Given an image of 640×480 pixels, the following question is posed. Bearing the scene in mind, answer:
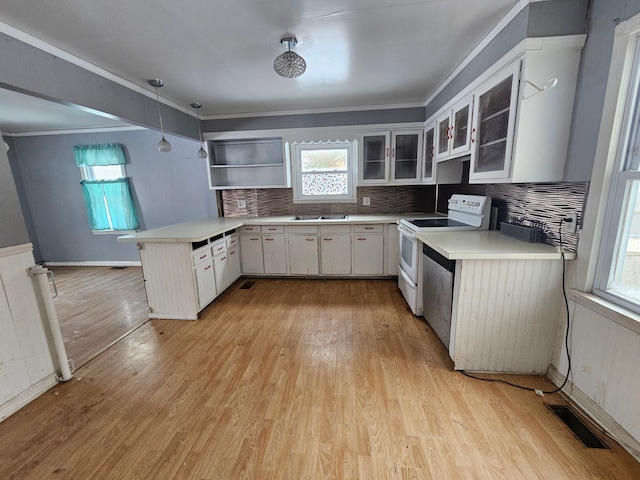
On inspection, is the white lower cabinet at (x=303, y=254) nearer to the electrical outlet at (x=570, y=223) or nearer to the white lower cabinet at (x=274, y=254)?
the white lower cabinet at (x=274, y=254)


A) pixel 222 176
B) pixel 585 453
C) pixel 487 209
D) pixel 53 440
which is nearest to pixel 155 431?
pixel 53 440

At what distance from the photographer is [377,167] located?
376cm

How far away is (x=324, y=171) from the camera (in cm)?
400

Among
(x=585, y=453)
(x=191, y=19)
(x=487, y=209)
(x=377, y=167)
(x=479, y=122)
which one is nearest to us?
(x=585, y=453)

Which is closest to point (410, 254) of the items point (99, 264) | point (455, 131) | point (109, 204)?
point (455, 131)

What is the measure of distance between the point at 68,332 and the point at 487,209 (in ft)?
13.7

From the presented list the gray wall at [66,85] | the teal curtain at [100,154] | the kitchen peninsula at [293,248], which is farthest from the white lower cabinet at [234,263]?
the teal curtain at [100,154]

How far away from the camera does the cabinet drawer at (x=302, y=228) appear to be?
3646 millimetres

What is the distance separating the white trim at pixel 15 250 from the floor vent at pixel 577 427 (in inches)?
134

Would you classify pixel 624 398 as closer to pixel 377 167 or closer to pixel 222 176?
pixel 377 167

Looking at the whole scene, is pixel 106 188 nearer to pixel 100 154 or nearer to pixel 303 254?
pixel 100 154

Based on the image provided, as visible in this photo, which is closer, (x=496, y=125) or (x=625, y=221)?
(x=625, y=221)

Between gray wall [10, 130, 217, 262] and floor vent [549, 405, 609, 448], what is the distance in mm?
4344

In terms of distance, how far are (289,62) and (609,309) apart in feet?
7.81
